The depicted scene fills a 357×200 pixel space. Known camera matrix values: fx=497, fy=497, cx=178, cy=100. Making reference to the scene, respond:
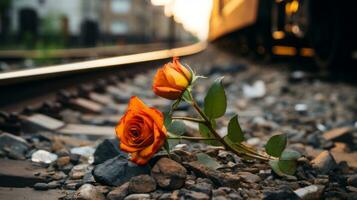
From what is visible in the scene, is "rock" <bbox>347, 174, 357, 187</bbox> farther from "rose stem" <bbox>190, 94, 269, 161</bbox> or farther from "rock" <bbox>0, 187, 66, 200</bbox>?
"rock" <bbox>0, 187, 66, 200</bbox>

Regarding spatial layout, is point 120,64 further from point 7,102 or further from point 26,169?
point 26,169

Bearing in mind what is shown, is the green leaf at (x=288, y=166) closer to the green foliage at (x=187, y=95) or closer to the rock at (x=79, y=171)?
the green foliage at (x=187, y=95)

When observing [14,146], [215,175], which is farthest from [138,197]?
[14,146]

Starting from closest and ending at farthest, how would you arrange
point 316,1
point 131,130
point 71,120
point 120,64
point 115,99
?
point 131,130 < point 71,120 < point 115,99 < point 316,1 < point 120,64

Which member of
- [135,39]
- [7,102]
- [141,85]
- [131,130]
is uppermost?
[131,130]

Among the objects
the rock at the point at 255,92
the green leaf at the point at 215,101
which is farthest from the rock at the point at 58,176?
the rock at the point at 255,92

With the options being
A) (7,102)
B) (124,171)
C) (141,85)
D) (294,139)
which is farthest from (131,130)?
(141,85)

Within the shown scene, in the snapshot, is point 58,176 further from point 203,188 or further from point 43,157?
point 203,188

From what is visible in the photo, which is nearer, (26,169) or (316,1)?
(26,169)
